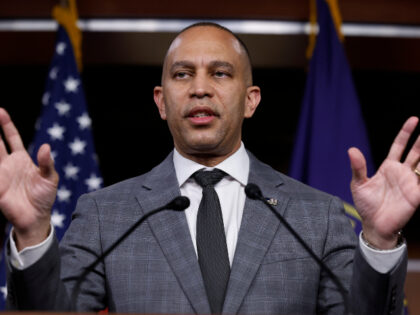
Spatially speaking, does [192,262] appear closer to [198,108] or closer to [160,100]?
[198,108]

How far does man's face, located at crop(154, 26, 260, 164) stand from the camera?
1660 mm

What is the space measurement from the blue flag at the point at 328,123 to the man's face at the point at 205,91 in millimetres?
886

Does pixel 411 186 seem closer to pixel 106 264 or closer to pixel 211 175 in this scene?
pixel 211 175

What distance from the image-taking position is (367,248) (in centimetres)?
125

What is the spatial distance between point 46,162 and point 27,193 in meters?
0.09

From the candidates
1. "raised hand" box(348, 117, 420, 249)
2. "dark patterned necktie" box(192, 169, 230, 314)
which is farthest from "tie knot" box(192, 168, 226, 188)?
"raised hand" box(348, 117, 420, 249)

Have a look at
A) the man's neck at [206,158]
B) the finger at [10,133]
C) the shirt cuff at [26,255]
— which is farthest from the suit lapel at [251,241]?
the finger at [10,133]

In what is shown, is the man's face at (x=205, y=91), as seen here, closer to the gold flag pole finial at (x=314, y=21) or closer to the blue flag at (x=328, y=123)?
the blue flag at (x=328, y=123)

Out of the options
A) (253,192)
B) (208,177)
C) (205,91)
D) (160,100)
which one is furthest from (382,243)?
(160,100)

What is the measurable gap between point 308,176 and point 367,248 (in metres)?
1.40

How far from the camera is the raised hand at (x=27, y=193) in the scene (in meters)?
1.23

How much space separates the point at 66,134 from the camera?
268 centimetres

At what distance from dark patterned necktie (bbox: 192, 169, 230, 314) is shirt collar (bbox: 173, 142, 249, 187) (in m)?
0.08

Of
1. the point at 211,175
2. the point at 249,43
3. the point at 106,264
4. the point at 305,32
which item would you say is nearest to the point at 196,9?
the point at 249,43
